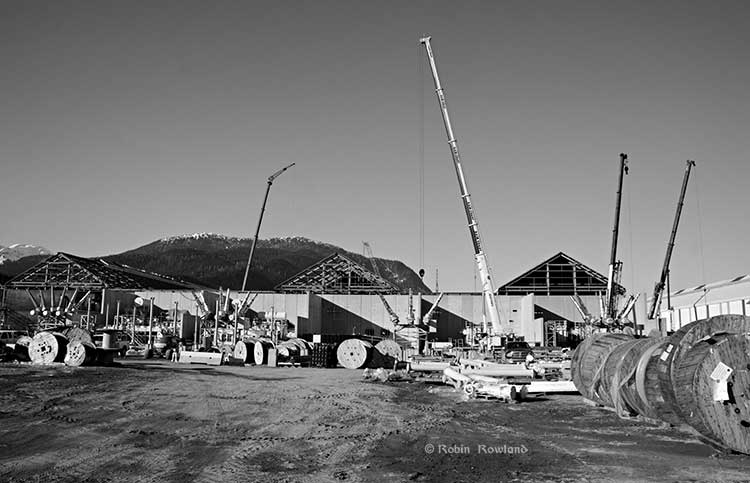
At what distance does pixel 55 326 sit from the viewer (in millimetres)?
51531

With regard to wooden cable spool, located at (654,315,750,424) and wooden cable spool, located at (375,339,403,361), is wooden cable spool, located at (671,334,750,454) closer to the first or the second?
wooden cable spool, located at (654,315,750,424)

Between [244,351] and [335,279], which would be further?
[335,279]

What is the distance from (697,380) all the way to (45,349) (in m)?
33.2

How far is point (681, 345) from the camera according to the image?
13.3 m

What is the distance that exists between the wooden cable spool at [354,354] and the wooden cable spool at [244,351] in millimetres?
7553

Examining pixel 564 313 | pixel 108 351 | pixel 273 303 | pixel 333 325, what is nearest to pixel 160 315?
pixel 273 303

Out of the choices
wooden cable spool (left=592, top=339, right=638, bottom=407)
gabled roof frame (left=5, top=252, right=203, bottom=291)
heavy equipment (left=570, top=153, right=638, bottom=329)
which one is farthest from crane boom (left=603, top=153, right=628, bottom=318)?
gabled roof frame (left=5, top=252, right=203, bottom=291)

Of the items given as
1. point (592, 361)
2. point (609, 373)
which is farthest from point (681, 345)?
point (592, 361)

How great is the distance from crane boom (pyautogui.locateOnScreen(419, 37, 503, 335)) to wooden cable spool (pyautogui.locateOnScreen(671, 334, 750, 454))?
27445 millimetres

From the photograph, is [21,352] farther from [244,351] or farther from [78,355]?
[244,351]

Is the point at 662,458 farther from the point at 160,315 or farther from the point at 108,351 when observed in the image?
the point at 160,315

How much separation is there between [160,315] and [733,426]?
7092 centimetres

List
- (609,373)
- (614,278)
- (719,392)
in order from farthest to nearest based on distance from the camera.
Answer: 1. (614,278)
2. (609,373)
3. (719,392)

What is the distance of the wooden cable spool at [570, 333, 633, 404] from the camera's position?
19406 mm
